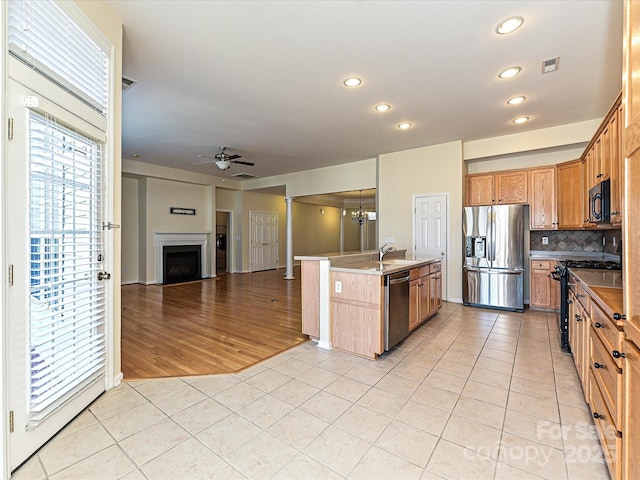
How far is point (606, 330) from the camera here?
5.23ft

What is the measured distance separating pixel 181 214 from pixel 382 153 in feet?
18.1

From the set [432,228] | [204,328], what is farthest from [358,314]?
[432,228]

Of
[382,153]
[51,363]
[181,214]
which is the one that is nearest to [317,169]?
[382,153]

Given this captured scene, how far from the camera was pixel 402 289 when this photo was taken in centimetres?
332

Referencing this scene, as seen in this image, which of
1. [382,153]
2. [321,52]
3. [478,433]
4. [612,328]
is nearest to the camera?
[612,328]

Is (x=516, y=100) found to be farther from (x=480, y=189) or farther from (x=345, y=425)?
(x=345, y=425)

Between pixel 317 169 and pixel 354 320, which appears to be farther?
pixel 317 169

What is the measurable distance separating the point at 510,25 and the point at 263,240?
8.78 meters

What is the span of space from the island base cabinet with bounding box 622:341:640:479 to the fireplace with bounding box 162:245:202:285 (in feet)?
27.2

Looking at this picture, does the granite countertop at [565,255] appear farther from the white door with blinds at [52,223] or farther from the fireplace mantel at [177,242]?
the fireplace mantel at [177,242]

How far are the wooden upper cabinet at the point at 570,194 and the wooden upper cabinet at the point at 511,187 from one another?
445mm

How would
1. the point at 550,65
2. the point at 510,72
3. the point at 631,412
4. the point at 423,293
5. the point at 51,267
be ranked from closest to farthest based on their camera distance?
the point at 631,412 < the point at 51,267 < the point at 550,65 < the point at 510,72 < the point at 423,293

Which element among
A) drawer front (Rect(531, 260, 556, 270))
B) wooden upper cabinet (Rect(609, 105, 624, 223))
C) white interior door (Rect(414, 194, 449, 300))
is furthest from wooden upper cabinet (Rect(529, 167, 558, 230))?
wooden upper cabinet (Rect(609, 105, 624, 223))

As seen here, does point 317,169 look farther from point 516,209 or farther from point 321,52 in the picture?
point 321,52
